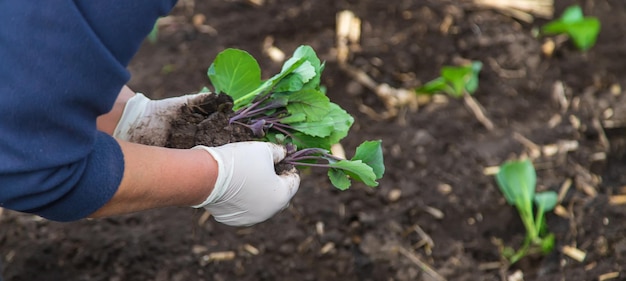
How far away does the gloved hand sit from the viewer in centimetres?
168

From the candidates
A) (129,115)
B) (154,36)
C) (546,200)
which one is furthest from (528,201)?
(154,36)

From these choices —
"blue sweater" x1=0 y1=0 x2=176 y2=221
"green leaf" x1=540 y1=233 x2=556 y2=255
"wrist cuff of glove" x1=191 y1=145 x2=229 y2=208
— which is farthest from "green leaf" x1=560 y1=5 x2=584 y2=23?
"blue sweater" x1=0 y1=0 x2=176 y2=221

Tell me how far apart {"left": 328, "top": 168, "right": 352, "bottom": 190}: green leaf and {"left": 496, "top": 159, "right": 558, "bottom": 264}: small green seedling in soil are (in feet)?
2.10

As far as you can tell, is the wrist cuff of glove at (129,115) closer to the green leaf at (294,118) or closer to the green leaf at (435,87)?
the green leaf at (294,118)

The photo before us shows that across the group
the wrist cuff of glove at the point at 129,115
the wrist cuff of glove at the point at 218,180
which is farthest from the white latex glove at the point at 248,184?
the wrist cuff of glove at the point at 129,115

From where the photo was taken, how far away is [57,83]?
110 centimetres

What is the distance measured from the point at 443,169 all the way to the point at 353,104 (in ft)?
1.35

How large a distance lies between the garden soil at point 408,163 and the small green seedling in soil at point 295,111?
1.43 ft

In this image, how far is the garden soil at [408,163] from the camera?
2.00 m

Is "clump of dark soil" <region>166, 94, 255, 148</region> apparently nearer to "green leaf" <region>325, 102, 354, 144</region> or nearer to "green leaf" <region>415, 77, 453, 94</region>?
"green leaf" <region>325, 102, 354, 144</region>

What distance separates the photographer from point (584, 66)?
2.61m

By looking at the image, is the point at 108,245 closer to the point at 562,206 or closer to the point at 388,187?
the point at 388,187

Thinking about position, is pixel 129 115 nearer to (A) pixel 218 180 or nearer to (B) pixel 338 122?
(A) pixel 218 180

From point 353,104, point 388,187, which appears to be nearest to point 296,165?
point 388,187
